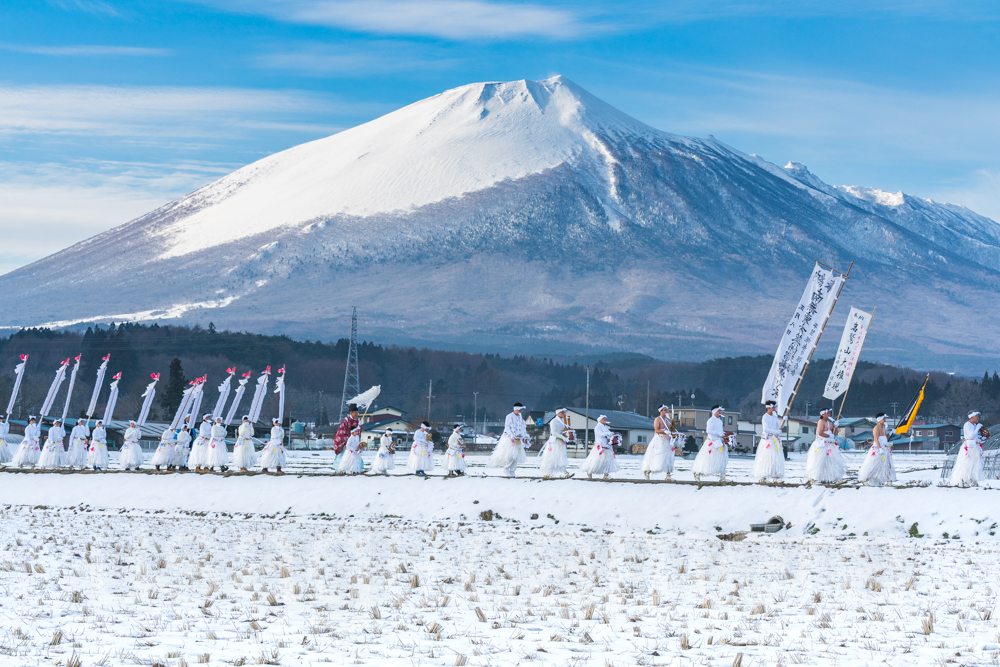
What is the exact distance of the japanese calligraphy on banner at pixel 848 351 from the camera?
127 ft

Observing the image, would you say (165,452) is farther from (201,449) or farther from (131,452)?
(131,452)

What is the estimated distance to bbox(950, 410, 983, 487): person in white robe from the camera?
81.3 feet

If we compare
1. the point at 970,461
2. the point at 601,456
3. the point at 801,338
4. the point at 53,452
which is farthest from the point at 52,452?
the point at 970,461

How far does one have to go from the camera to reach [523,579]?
1495 cm

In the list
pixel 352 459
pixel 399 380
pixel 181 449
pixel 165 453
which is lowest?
pixel 165 453

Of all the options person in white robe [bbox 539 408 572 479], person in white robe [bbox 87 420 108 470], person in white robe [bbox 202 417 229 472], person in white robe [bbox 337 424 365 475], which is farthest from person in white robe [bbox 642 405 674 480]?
person in white robe [bbox 87 420 108 470]

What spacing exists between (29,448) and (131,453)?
4535 mm

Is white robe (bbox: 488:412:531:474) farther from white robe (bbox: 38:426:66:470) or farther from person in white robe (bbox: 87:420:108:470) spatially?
white robe (bbox: 38:426:66:470)

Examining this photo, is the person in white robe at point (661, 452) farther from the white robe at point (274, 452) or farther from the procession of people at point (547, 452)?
the white robe at point (274, 452)

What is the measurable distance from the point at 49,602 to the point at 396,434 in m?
94.0

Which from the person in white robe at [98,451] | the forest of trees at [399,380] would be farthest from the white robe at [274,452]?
the forest of trees at [399,380]

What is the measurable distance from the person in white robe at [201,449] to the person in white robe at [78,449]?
554 centimetres

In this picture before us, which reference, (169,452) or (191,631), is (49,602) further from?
(169,452)

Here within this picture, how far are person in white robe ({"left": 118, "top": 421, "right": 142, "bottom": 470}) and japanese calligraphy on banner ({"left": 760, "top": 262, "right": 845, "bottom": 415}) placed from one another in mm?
21592
